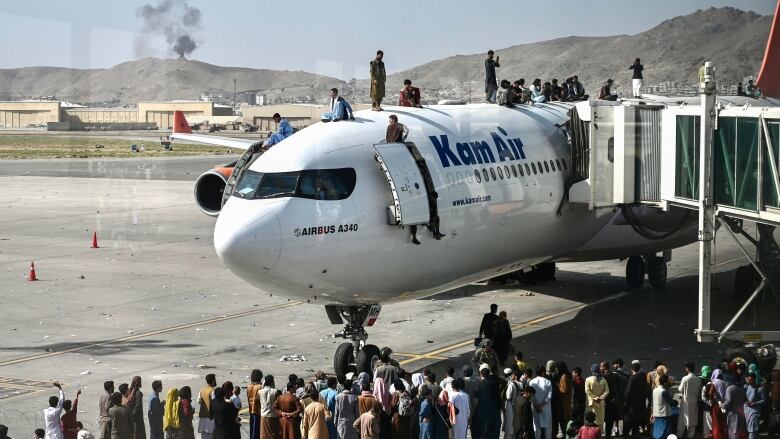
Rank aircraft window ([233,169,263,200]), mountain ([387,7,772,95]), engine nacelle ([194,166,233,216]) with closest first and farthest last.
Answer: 1. aircraft window ([233,169,263,200])
2. mountain ([387,7,772,95])
3. engine nacelle ([194,166,233,216])

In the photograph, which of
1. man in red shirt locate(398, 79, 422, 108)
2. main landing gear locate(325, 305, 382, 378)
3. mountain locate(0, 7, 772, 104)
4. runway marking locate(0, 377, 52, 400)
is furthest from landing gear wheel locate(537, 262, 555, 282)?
Result: runway marking locate(0, 377, 52, 400)

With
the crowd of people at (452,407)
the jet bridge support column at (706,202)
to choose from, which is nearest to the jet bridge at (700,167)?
the jet bridge support column at (706,202)

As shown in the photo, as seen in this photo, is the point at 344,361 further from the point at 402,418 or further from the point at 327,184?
the point at 402,418

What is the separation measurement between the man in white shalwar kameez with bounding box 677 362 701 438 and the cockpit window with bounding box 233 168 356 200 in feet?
21.7

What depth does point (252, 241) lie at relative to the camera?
62.3 ft

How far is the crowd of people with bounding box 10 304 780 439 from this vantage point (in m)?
16.7

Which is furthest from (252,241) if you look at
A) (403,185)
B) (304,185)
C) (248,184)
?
(403,185)

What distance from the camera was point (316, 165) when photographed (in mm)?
20062

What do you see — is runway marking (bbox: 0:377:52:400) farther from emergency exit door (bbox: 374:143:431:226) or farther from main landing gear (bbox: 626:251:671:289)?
main landing gear (bbox: 626:251:671:289)

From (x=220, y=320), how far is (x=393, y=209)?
9273mm

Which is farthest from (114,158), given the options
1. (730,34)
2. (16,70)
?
(730,34)

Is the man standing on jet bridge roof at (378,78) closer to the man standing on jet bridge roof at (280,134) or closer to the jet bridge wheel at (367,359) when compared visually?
the man standing on jet bridge roof at (280,134)

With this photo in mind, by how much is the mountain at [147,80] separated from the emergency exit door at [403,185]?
4.09 meters

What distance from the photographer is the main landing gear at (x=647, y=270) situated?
32188 millimetres
